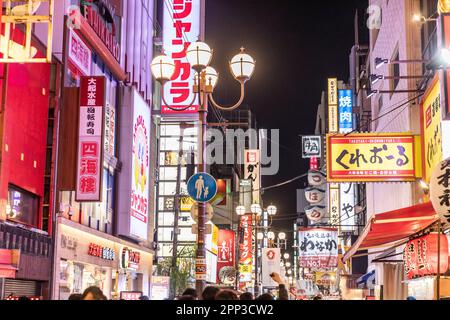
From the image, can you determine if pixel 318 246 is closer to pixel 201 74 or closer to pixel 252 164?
pixel 252 164

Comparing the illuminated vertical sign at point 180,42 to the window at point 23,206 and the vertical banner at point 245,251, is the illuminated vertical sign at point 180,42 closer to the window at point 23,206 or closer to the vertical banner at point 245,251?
the window at point 23,206

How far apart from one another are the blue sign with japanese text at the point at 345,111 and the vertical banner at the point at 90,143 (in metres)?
29.8

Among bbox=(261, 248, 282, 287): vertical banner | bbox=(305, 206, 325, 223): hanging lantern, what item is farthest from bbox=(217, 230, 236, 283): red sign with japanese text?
bbox=(305, 206, 325, 223): hanging lantern

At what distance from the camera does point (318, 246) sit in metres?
46.0

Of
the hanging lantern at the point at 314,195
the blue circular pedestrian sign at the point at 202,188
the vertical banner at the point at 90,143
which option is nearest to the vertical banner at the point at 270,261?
the hanging lantern at the point at 314,195

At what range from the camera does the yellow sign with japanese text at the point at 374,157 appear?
65.1ft

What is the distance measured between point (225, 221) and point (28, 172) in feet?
202

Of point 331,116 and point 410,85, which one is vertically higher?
point 331,116

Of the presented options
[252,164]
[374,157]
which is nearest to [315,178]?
[252,164]

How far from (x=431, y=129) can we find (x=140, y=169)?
55.1 ft
